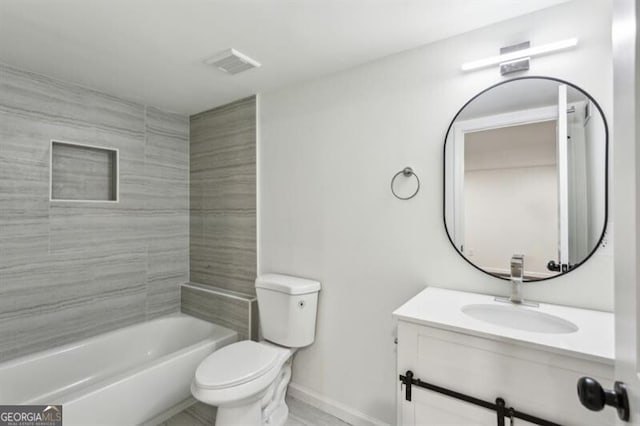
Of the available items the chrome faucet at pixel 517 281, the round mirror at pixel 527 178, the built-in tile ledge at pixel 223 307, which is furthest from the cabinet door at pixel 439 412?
the built-in tile ledge at pixel 223 307

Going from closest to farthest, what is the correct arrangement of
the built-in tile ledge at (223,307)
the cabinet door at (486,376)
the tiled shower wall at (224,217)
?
the cabinet door at (486,376) < the built-in tile ledge at (223,307) < the tiled shower wall at (224,217)

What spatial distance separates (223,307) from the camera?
8.30 feet

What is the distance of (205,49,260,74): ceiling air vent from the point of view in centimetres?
185

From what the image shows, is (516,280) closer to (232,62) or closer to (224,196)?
(232,62)

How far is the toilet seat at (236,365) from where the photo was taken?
5.31 ft

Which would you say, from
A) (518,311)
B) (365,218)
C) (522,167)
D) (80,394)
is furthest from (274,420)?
(522,167)

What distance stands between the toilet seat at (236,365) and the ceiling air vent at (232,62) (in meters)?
1.82

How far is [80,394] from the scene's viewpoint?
1.55 metres

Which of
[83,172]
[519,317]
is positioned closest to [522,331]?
[519,317]

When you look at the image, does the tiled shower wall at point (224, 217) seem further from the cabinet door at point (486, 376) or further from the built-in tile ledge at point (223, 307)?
the cabinet door at point (486, 376)

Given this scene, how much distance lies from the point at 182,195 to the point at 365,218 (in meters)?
1.92

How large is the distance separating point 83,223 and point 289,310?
1.69m

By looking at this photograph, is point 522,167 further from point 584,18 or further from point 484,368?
point 484,368

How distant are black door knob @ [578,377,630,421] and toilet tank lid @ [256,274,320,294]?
1566 mm
